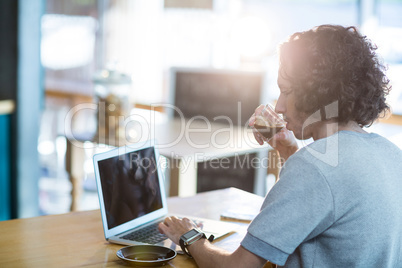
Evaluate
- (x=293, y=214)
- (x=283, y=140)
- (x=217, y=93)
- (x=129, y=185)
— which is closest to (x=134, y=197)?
(x=129, y=185)

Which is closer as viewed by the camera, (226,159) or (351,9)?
(226,159)

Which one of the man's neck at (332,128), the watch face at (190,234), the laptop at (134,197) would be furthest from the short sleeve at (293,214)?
the laptop at (134,197)

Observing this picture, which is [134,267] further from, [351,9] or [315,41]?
[351,9]

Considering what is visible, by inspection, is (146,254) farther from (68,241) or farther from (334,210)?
(334,210)

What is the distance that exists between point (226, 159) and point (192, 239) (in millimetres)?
1910

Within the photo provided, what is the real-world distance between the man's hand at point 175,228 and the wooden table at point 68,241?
0.07m

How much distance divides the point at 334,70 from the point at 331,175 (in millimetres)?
232

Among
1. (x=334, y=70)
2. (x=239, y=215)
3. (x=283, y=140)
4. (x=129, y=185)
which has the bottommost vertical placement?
(x=239, y=215)

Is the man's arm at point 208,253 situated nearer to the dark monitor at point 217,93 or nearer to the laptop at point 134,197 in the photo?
the laptop at point 134,197

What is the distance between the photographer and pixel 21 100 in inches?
129

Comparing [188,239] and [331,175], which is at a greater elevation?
[331,175]

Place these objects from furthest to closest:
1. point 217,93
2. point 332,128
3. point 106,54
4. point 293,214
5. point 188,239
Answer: point 106,54 → point 217,93 → point 188,239 → point 332,128 → point 293,214

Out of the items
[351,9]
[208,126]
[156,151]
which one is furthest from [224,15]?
[156,151]

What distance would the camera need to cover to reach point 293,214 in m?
1.00
